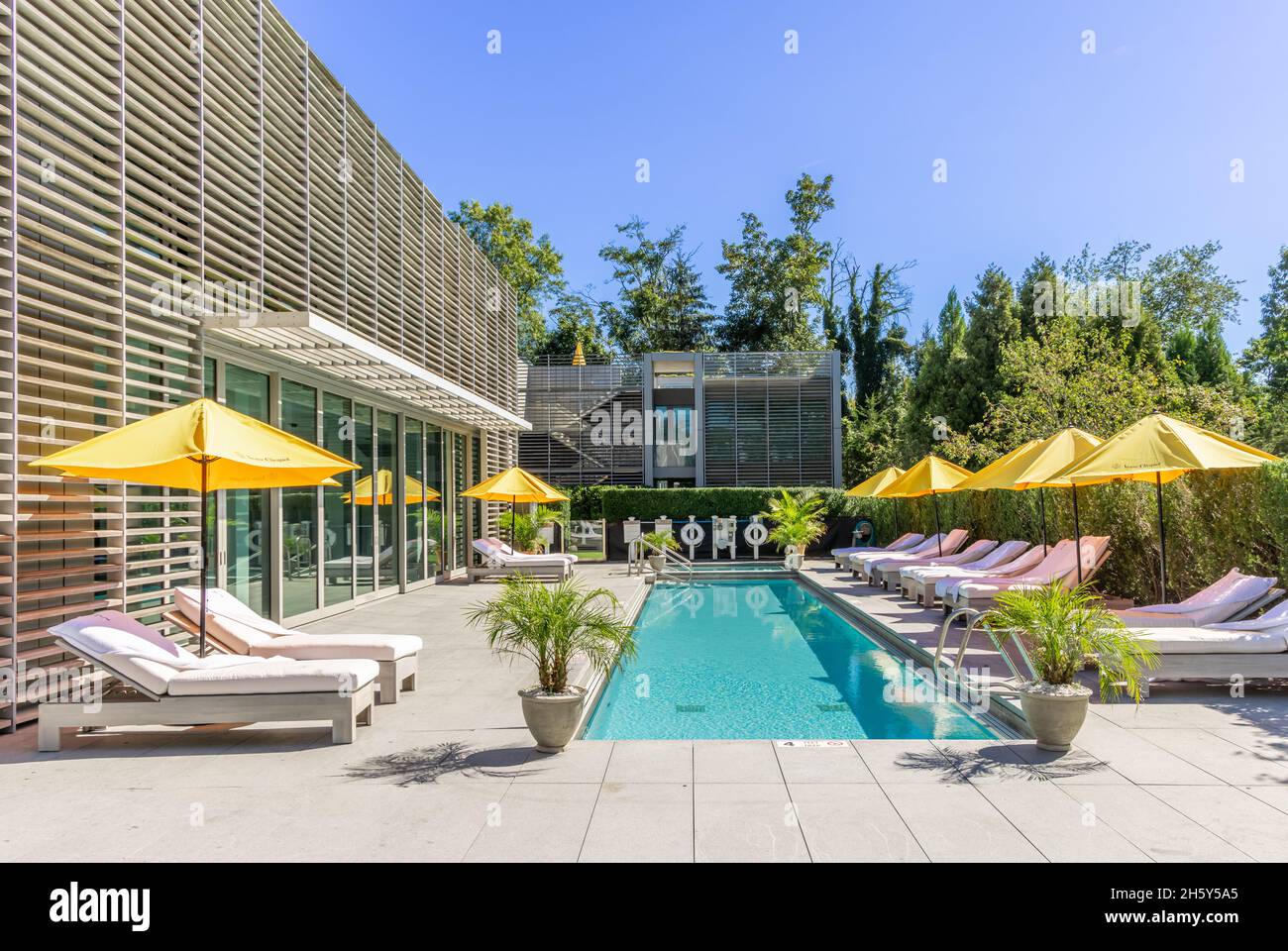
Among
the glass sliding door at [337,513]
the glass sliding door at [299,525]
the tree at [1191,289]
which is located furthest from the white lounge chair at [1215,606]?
the tree at [1191,289]

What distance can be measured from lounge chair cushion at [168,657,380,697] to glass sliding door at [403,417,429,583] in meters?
8.80

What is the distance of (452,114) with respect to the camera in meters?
18.8

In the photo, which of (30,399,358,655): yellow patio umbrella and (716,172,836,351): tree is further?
(716,172,836,351): tree

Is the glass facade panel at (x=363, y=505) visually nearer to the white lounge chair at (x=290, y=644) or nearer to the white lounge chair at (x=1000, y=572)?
the white lounge chair at (x=290, y=644)

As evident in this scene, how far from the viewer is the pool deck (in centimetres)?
347

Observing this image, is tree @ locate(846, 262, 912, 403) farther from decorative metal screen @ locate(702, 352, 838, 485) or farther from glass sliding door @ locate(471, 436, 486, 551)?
glass sliding door @ locate(471, 436, 486, 551)

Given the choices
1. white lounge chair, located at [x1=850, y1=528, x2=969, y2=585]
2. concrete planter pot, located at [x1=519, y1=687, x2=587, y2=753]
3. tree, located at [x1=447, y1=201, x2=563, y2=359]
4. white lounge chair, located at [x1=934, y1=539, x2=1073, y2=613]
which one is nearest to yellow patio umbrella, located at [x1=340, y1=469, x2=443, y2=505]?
concrete planter pot, located at [x1=519, y1=687, x2=587, y2=753]

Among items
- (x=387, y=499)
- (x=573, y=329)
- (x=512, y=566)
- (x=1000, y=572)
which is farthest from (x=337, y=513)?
(x=573, y=329)

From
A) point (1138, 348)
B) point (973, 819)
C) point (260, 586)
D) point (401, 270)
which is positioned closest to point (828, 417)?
point (1138, 348)

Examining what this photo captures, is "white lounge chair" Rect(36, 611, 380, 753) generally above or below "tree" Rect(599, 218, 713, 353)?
below

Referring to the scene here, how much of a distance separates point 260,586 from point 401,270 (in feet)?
20.4

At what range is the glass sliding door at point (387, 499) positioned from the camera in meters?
12.8

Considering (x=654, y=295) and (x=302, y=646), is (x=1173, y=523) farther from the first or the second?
(x=654, y=295)

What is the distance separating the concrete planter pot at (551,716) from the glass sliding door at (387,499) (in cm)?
820
